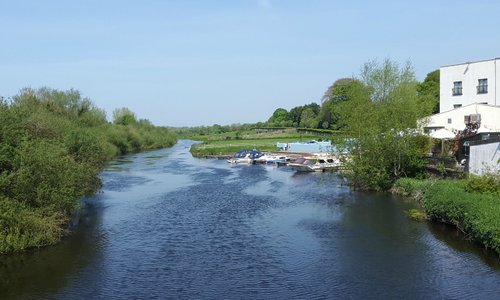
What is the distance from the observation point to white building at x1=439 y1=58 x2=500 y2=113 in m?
47.3

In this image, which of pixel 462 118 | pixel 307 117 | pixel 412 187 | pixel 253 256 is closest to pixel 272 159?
pixel 462 118

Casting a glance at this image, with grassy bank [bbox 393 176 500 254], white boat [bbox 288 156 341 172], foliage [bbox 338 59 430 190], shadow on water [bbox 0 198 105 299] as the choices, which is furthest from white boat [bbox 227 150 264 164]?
shadow on water [bbox 0 198 105 299]

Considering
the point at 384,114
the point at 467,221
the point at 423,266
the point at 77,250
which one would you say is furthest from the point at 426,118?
the point at 77,250

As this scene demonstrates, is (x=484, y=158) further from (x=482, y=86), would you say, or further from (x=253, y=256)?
(x=482, y=86)

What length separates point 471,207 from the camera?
23781mm

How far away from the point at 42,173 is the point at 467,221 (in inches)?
836

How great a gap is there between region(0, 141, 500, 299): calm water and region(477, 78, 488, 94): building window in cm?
1856

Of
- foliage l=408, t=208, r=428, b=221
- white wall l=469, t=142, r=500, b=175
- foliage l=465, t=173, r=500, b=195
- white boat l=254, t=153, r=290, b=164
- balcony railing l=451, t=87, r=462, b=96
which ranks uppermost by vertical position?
balcony railing l=451, t=87, r=462, b=96

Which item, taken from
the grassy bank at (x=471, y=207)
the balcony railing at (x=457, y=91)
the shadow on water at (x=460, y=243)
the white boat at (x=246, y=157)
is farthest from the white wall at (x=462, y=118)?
the white boat at (x=246, y=157)

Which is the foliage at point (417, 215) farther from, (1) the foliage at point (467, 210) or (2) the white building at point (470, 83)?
(2) the white building at point (470, 83)

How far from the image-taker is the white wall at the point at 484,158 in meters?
29.8

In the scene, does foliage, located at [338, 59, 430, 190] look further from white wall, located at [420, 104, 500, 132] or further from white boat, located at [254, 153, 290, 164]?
white boat, located at [254, 153, 290, 164]

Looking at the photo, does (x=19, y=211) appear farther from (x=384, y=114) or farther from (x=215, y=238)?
(x=384, y=114)

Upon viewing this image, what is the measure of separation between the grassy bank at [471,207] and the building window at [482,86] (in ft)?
75.5
